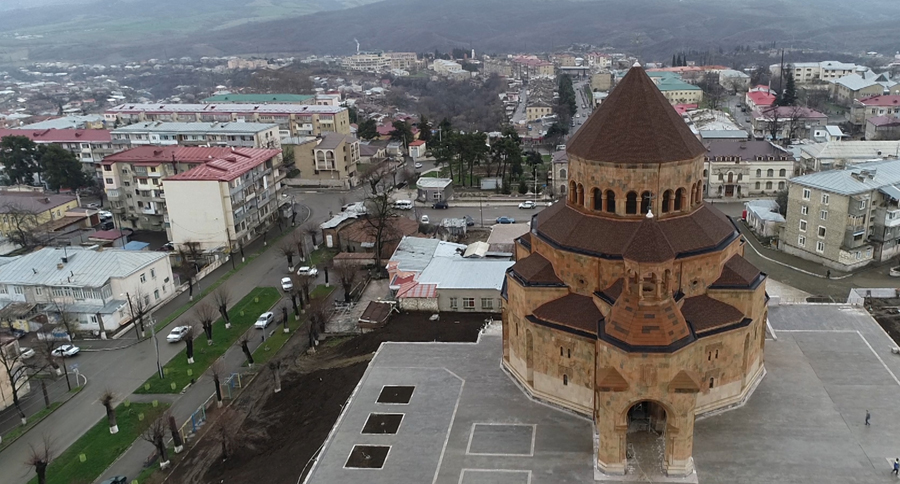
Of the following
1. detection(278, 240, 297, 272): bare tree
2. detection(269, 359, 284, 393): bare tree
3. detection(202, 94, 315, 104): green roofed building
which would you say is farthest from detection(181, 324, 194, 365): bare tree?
detection(202, 94, 315, 104): green roofed building

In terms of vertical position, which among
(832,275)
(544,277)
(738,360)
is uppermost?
(544,277)

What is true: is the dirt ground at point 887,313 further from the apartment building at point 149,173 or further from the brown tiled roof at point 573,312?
the apartment building at point 149,173

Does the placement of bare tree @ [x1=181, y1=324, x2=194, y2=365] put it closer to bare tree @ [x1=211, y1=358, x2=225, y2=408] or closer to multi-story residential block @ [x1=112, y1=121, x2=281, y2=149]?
bare tree @ [x1=211, y1=358, x2=225, y2=408]

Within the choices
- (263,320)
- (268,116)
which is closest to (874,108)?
(268,116)

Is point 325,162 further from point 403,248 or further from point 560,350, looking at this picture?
point 560,350

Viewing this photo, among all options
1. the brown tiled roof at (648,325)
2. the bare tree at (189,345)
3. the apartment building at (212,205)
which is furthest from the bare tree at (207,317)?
the brown tiled roof at (648,325)

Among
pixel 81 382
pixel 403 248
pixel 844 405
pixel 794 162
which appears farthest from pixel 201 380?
pixel 794 162
